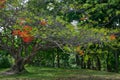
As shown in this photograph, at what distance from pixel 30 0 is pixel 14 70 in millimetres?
5488

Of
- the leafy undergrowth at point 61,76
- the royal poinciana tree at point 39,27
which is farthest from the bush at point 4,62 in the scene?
the royal poinciana tree at point 39,27

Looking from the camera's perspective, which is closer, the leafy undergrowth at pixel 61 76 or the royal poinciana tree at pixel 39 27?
the royal poinciana tree at pixel 39 27

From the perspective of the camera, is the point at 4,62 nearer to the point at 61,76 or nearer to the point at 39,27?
the point at 61,76

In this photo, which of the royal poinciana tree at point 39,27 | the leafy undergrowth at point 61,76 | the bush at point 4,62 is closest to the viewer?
the royal poinciana tree at point 39,27

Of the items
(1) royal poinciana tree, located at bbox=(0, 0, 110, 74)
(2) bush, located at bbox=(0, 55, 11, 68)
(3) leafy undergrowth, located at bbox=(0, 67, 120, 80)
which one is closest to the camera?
(1) royal poinciana tree, located at bbox=(0, 0, 110, 74)

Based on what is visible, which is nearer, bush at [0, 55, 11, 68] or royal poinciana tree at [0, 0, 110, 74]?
royal poinciana tree at [0, 0, 110, 74]

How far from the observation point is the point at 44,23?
1441cm

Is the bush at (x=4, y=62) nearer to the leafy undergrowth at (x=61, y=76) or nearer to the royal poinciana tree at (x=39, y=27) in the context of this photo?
the leafy undergrowth at (x=61, y=76)

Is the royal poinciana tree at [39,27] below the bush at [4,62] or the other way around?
the other way around

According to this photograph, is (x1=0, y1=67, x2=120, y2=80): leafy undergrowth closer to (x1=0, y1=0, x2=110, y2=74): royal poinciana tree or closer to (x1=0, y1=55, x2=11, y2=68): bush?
(x1=0, y1=0, x2=110, y2=74): royal poinciana tree

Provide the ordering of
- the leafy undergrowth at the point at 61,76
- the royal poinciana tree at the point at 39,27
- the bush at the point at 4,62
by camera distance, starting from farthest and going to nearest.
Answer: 1. the bush at the point at 4,62
2. the leafy undergrowth at the point at 61,76
3. the royal poinciana tree at the point at 39,27

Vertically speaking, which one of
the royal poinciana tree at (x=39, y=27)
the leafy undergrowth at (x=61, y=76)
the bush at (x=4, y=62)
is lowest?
the leafy undergrowth at (x=61, y=76)

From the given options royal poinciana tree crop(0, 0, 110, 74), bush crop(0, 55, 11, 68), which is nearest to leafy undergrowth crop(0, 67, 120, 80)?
royal poinciana tree crop(0, 0, 110, 74)

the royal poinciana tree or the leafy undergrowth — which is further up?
the royal poinciana tree
